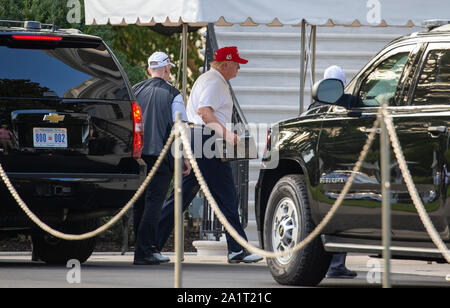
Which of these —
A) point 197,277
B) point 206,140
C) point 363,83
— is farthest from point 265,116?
point 363,83

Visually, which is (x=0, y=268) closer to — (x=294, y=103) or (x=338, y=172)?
(x=338, y=172)

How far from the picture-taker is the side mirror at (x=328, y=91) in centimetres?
905

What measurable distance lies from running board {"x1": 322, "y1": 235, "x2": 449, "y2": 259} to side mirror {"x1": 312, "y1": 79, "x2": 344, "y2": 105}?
0.99 meters

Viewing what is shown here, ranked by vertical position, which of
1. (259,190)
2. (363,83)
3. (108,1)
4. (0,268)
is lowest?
(0,268)

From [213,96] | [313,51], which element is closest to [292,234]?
[213,96]

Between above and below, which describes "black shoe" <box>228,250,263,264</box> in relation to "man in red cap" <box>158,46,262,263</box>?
below

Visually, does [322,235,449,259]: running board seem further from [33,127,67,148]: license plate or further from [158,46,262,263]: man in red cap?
[158,46,262,263]: man in red cap

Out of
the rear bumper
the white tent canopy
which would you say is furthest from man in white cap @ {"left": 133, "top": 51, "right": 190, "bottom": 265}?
the rear bumper

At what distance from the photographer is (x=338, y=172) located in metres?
9.19

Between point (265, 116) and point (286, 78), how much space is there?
1.00m

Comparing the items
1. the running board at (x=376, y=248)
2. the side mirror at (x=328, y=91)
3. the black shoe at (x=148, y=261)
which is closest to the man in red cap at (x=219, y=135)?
the black shoe at (x=148, y=261)

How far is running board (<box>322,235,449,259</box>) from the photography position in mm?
8383

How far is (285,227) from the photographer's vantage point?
9828 mm

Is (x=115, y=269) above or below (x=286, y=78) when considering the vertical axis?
below
